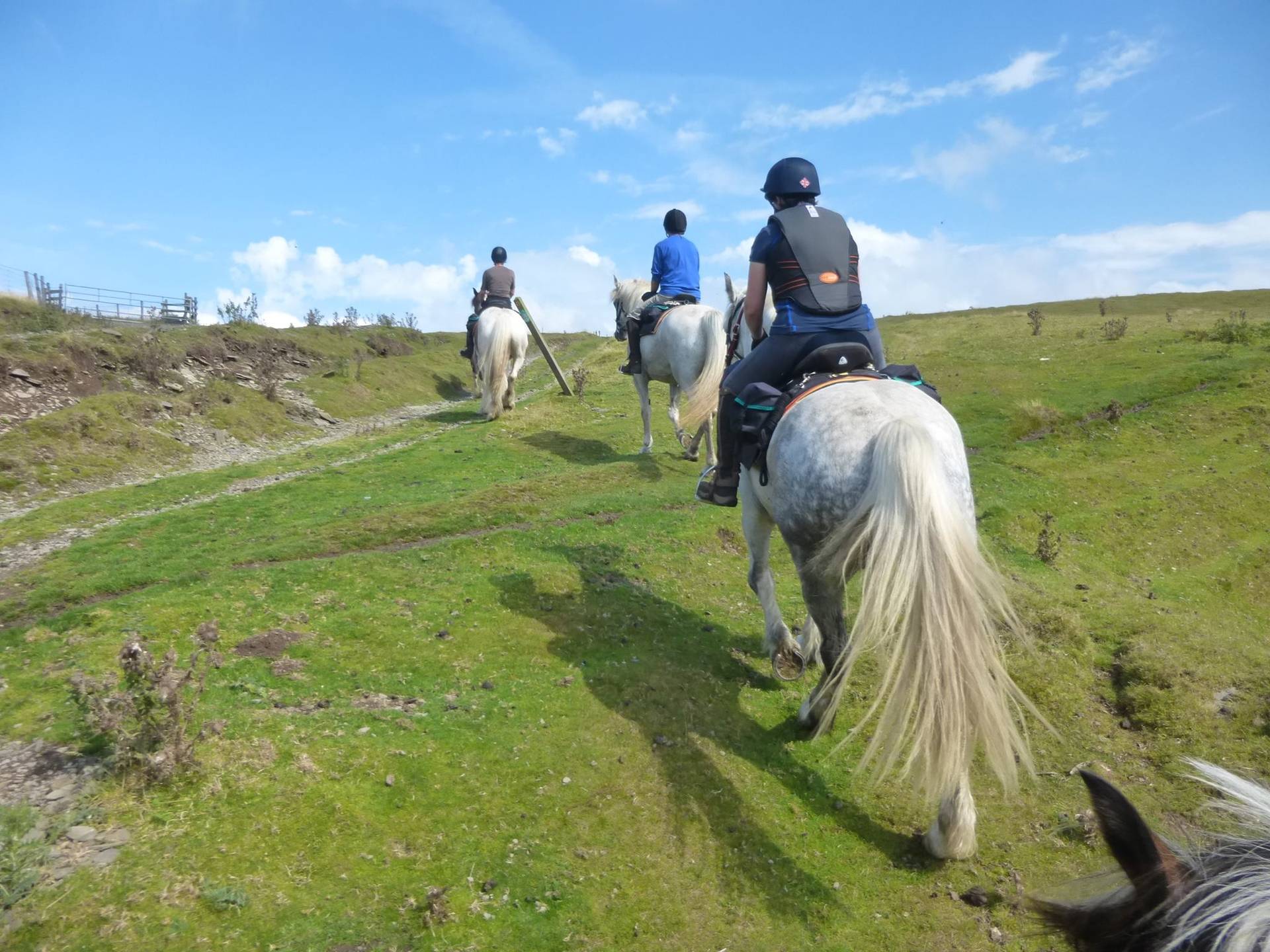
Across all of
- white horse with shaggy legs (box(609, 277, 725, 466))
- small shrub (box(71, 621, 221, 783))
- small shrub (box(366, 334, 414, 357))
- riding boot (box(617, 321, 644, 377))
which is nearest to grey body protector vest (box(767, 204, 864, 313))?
small shrub (box(71, 621, 221, 783))

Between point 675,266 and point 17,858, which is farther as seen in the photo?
point 675,266

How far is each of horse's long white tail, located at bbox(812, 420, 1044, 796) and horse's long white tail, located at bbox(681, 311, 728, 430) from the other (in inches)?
268

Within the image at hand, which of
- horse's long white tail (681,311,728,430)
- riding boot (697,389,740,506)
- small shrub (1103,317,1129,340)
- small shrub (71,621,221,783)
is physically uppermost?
small shrub (1103,317,1129,340)

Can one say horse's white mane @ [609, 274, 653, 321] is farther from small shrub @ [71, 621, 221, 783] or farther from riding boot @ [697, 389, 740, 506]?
small shrub @ [71, 621, 221, 783]

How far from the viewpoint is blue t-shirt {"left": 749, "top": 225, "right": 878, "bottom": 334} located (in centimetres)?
576

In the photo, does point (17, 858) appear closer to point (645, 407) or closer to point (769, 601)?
point (769, 601)

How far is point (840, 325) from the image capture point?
227 inches

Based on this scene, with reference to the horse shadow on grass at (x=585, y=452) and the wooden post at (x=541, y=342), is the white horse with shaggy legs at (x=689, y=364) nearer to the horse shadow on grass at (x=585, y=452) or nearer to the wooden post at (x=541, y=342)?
the horse shadow on grass at (x=585, y=452)

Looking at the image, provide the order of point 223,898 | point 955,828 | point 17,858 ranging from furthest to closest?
point 955,828
point 223,898
point 17,858

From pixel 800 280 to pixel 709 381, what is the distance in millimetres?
6020

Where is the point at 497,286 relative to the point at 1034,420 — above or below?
above

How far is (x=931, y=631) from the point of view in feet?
12.8

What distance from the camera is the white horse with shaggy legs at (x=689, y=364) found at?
11.7 meters

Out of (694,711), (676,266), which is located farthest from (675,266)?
(694,711)
